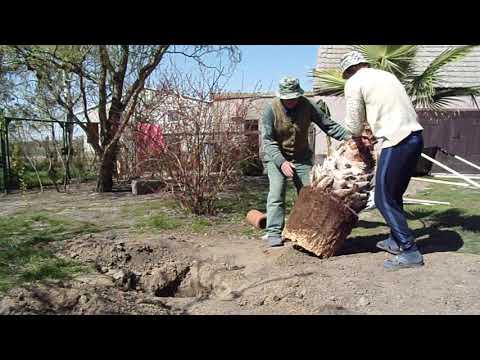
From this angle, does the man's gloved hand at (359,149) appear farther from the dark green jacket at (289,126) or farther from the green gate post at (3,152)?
the green gate post at (3,152)

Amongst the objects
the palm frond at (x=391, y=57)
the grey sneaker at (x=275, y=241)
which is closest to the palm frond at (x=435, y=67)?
the palm frond at (x=391, y=57)

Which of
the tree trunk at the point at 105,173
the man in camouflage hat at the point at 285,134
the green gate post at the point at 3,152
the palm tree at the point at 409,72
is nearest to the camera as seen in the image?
the man in camouflage hat at the point at 285,134

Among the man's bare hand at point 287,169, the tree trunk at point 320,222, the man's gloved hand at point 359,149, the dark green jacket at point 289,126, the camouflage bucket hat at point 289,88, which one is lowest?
the tree trunk at point 320,222

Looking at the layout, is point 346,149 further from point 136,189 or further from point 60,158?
point 60,158

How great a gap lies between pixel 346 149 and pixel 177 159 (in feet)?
9.99

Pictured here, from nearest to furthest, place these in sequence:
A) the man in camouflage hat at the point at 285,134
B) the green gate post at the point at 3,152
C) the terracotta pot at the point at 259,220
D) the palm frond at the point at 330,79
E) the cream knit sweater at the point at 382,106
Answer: the cream knit sweater at the point at 382,106 → the man in camouflage hat at the point at 285,134 → the terracotta pot at the point at 259,220 → the palm frond at the point at 330,79 → the green gate post at the point at 3,152

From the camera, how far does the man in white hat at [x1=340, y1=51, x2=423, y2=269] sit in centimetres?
393

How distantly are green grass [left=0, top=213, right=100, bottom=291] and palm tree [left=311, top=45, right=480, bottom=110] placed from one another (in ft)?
14.3

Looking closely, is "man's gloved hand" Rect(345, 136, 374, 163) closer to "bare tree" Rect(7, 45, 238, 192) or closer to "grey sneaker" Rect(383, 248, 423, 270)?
"grey sneaker" Rect(383, 248, 423, 270)

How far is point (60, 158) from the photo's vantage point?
12312mm

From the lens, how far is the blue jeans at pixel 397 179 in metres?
3.94

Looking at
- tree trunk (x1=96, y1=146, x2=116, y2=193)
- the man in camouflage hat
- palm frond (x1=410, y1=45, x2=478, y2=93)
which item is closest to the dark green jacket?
the man in camouflage hat

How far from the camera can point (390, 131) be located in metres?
3.94
